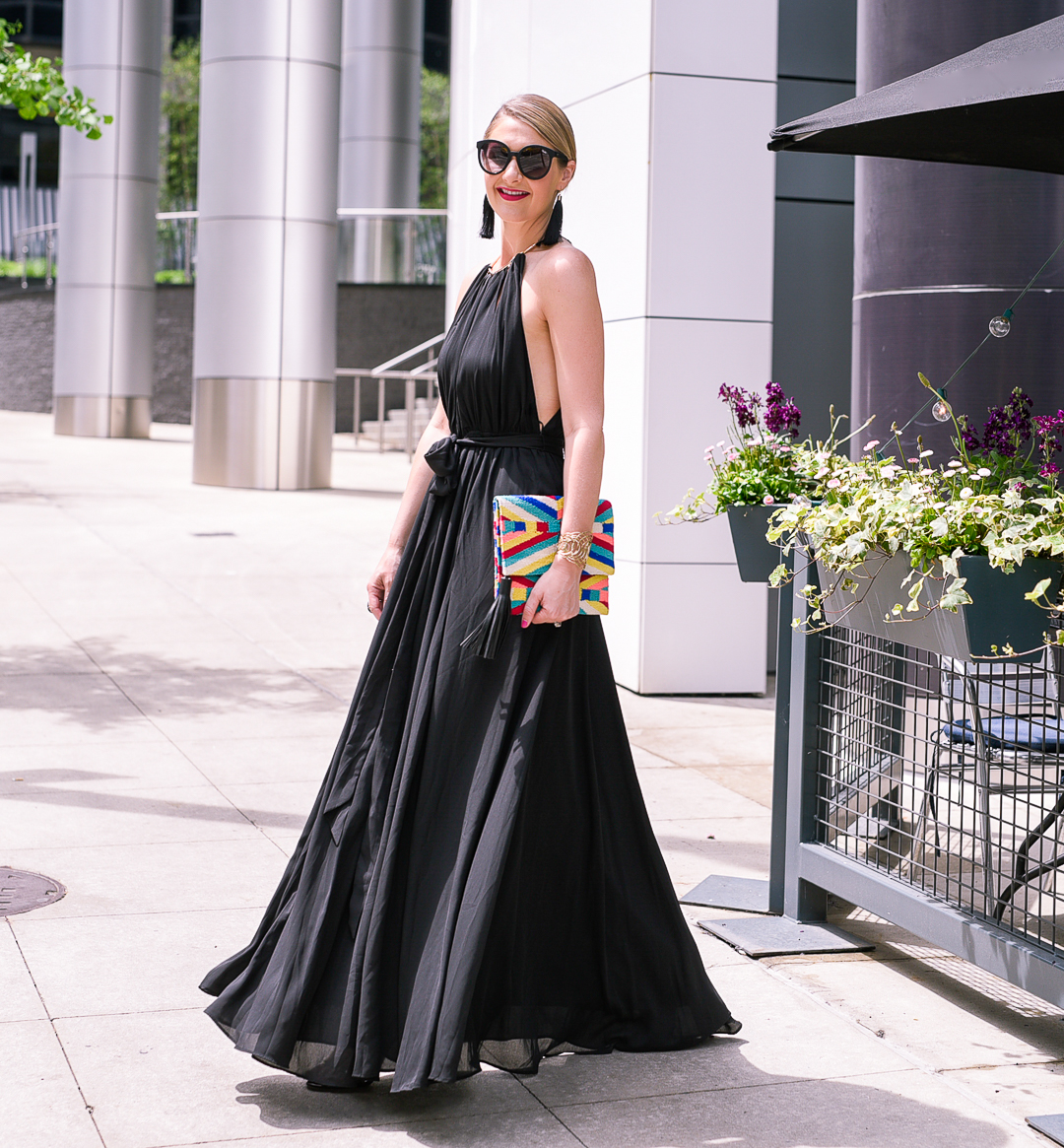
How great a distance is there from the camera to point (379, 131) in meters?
30.7

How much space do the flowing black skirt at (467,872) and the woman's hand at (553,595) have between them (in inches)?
3.4

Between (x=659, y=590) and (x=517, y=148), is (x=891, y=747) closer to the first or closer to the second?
(x=517, y=148)

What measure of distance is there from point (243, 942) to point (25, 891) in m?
0.79

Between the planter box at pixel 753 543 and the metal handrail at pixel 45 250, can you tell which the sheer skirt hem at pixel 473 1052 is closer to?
the planter box at pixel 753 543

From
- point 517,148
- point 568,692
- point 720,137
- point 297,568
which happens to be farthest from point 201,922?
point 297,568

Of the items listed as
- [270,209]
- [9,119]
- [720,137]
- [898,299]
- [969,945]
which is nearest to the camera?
[969,945]

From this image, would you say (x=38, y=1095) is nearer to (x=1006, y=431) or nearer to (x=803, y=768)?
(x=803, y=768)

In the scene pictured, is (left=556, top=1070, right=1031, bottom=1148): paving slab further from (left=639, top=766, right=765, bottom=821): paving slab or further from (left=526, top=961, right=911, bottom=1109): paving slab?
(left=639, top=766, right=765, bottom=821): paving slab

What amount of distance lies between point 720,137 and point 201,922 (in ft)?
15.4

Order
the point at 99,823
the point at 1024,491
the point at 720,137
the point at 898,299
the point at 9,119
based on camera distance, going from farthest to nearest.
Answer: the point at 9,119 → the point at 720,137 → the point at 898,299 → the point at 99,823 → the point at 1024,491

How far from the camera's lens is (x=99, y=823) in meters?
5.23

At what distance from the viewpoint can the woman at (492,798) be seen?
10.2 ft

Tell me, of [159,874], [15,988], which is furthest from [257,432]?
[15,988]

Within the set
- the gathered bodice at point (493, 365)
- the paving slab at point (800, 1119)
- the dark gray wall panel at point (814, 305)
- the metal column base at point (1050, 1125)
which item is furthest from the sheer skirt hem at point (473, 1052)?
the dark gray wall panel at point (814, 305)
